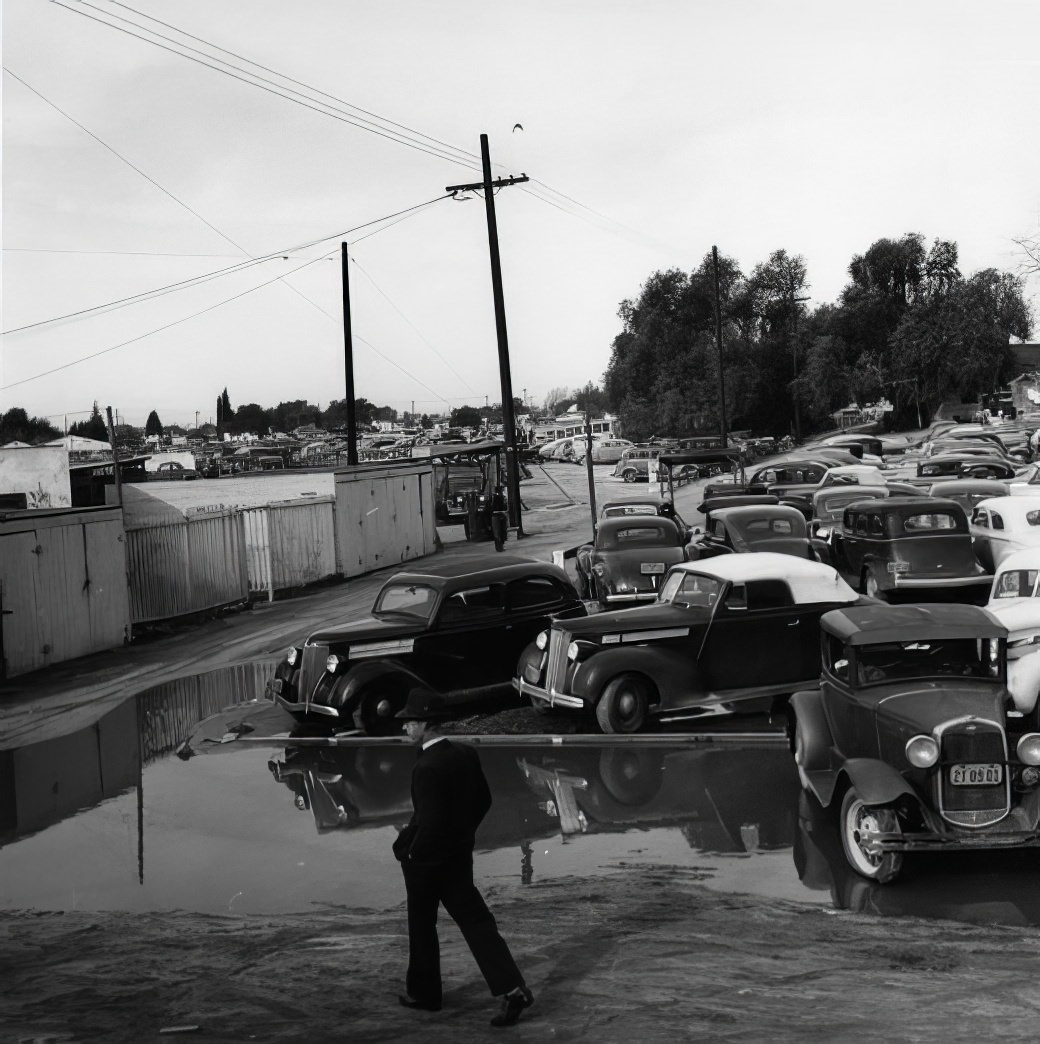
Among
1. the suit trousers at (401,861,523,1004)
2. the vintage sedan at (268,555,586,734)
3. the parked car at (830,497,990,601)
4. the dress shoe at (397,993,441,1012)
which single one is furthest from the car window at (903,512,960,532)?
the dress shoe at (397,993,441,1012)

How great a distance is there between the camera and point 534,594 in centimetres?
1438

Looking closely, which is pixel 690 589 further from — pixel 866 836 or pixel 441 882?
pixel 441 882

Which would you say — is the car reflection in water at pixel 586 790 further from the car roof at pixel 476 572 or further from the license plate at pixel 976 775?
the car roof at pixel 476 572

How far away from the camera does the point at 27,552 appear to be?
58.7 ft

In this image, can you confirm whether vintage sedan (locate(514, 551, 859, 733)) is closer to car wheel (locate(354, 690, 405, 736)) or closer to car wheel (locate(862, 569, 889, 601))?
car wheel (locate(354, 690, 405, 736))

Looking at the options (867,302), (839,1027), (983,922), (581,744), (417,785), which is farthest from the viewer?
(867,302)

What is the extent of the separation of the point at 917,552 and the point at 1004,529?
5.53 ft

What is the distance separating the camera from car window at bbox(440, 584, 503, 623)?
13.7m

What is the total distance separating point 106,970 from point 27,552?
1276 cm

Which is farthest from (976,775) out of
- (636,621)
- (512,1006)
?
(636,621)

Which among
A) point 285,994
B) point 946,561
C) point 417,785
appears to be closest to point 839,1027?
point 417,785

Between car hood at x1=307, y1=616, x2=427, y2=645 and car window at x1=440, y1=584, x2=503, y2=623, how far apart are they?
0.37 meters

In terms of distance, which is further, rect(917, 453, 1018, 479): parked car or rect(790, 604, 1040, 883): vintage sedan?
rect(917, 453, 1018, 479): parked car

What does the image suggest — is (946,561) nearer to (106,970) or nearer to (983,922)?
(983,922)
